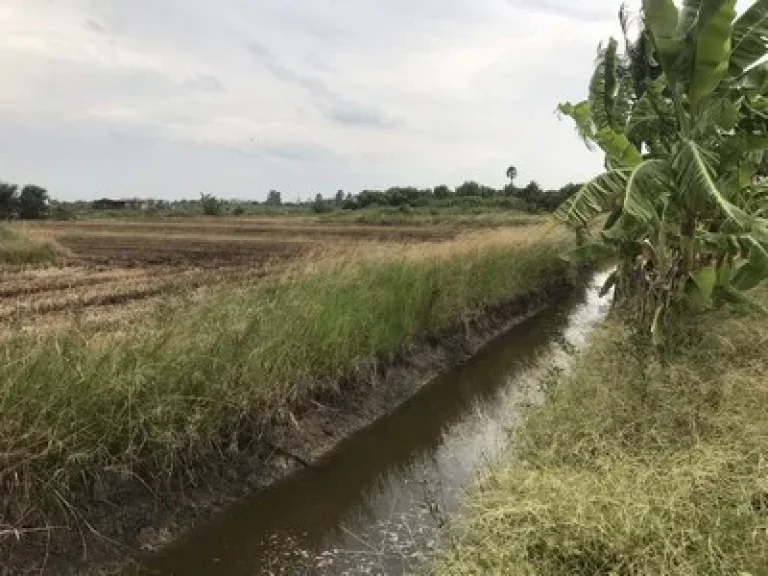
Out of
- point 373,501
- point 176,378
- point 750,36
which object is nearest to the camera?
point 176,378

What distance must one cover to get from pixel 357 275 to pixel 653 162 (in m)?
4.53

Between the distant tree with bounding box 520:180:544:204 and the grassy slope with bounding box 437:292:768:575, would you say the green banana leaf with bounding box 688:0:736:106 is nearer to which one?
the grassy slope with bounding box 437:292:768:575

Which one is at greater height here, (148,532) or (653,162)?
(653,162)

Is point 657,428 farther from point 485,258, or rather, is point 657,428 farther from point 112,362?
point 485,258

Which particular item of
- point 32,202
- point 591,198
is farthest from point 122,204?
point 591,198

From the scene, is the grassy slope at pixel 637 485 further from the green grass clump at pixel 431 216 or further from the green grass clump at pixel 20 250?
the green grass clump at pixel 431 216

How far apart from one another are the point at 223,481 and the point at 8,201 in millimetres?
49481

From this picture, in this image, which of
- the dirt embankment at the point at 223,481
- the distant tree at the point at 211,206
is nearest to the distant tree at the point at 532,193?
the distant tree at the point at 211,206

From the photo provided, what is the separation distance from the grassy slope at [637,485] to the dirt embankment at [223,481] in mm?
2600

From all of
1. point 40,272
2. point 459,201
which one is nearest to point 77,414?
point 40,272

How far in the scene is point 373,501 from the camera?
23.6ft

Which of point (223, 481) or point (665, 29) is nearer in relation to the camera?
point (223, 481)

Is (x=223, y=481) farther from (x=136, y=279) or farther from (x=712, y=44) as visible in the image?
(x=136, y=279)

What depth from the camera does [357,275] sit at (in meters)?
10.9
